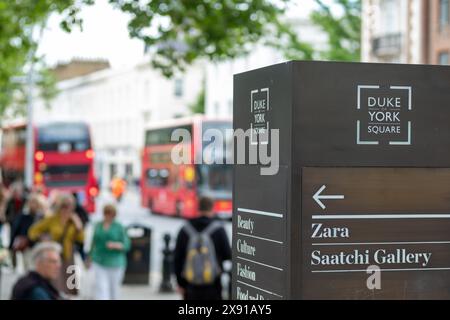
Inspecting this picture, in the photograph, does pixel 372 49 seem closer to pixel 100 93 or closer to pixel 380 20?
pixel 380 20

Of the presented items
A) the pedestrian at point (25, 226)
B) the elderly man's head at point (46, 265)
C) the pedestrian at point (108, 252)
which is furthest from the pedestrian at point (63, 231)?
the elderly man's head at point (46, 265)

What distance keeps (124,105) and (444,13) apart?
55.7 metres

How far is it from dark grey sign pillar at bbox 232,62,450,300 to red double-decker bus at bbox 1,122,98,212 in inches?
1469

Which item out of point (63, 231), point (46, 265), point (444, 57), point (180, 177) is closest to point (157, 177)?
point (180, 177)

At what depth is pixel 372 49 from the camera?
4709cm

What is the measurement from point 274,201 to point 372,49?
44.5m

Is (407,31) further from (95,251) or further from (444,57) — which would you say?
(95,251)

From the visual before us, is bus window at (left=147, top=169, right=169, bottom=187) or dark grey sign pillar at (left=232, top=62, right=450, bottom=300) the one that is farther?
bus window at (left=147, top=169, right=169, bottom=187)

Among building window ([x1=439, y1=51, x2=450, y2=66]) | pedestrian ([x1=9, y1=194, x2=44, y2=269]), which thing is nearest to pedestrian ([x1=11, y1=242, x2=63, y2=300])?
pedestrian ([x1=9, y1=194, x2=44, y2=269])

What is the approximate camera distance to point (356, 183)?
339 cm

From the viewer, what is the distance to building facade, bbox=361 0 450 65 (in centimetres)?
4034

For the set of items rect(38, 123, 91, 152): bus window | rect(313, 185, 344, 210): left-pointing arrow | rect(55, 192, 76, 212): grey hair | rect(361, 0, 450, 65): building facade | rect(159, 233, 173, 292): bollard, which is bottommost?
rect(159, 233, 173, 292): bollard

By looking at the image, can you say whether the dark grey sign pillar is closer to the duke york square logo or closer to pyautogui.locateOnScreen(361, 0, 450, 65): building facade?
the duke york square logo
